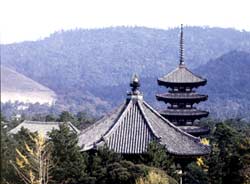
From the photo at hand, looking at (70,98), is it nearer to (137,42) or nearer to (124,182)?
(137,42)

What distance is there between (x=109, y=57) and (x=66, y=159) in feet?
491

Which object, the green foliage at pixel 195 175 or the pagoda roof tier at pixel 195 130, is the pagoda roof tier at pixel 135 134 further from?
the pagoda roof tier at pixel 195 130

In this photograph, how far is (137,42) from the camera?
17500cm

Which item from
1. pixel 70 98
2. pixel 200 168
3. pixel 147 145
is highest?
pixel 147 145

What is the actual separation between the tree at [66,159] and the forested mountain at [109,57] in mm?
105419

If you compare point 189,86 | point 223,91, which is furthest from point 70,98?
point 189,86

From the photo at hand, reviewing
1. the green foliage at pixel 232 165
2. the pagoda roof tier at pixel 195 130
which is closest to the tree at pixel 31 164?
the green foliage at pixel 232 165

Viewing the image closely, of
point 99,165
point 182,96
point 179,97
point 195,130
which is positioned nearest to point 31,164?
point 99,165

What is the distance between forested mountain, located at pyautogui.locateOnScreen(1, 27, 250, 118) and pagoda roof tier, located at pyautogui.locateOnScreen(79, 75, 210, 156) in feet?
335

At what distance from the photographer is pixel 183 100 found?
1057 inches

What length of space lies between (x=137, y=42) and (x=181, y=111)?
490 feet

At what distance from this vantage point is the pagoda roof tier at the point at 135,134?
17.3m

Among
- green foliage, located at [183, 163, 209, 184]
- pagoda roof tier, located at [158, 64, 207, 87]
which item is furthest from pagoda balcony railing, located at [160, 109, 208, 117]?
green foliage, located at [183, 163, 209, 184]

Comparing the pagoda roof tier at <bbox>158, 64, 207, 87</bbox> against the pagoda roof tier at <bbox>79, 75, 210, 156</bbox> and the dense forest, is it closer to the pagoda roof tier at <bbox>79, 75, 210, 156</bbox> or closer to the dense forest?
the pagoda roof tier at <bbox>79, 75, 210, 156</bbox>
